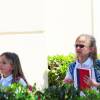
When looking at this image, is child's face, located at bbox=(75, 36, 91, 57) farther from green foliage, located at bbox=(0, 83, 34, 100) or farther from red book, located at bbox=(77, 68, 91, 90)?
green foliage, located at bbox=(0, 83, 34, 100)

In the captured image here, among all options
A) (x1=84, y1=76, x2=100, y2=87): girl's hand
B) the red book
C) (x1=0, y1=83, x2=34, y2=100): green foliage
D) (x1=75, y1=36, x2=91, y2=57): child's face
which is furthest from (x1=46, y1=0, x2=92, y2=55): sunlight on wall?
(x1=0, y1=83, x2=34, y2=100): green foliage

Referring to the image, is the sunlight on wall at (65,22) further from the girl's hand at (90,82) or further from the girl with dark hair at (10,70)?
the girl's hand at (90,82)

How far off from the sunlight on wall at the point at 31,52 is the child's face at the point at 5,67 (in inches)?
57.8

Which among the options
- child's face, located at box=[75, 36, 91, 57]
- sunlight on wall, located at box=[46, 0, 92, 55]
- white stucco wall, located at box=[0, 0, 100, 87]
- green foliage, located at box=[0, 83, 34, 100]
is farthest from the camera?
sunlight on wall, located at box=[46, 0, 92, 55]

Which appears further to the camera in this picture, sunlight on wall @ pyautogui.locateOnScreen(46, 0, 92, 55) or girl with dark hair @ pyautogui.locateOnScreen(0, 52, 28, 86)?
sunlight on wall @ pyautogui.locateOnScreen(46, 0, 92, 55)

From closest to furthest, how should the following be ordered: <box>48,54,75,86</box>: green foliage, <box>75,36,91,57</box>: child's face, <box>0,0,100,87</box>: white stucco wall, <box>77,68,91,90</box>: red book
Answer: <box>77,68,91,90</box>: red book < <box>75,36,91,57</box>: child's face < <box>0,0,100,87</box>: white stucco wall < <box>48,54,75,86</box>: green foliage

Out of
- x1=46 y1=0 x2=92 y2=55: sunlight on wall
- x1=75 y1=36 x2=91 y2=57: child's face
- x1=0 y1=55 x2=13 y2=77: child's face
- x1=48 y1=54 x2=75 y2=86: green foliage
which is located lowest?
x1=48 y1=54 x2=75 y2=86: green foliage

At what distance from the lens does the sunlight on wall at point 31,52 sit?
704 cm

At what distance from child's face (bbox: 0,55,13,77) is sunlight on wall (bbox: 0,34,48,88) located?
57.8 inches

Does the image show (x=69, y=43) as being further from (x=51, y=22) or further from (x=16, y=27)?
(x=16, y=27)

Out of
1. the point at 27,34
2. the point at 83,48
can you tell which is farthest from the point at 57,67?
the point at 83,48

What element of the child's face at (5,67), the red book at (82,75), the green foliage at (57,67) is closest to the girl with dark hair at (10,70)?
the child's face at (5,67)

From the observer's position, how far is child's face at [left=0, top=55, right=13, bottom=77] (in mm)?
5488

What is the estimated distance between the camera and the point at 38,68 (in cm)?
714
